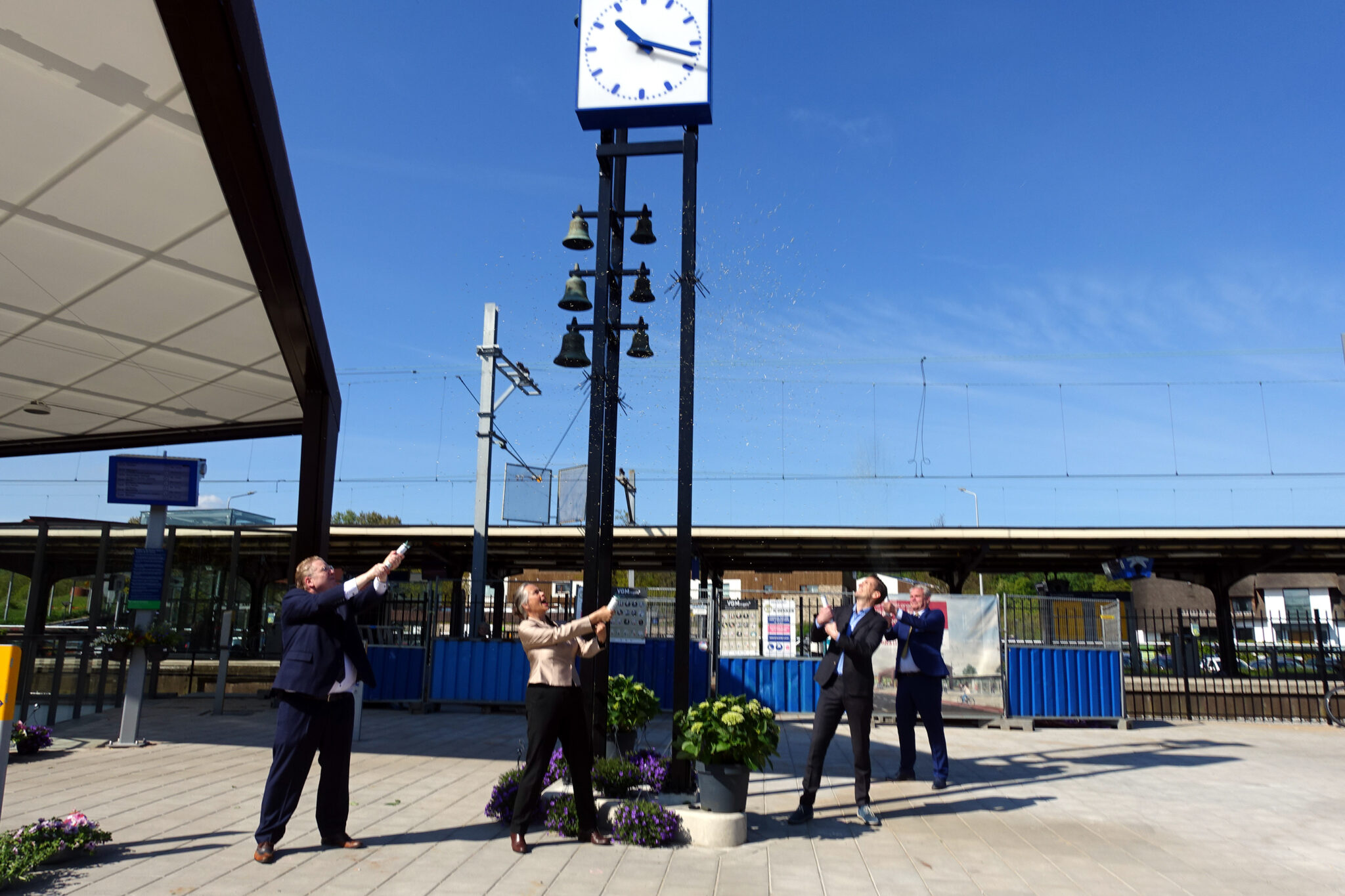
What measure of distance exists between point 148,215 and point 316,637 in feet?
16.7

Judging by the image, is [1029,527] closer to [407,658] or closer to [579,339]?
[407,658]

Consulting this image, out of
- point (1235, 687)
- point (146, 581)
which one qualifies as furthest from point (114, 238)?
point (1235, 687)

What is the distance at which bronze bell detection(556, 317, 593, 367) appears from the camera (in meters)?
7.57

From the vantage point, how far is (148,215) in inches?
334

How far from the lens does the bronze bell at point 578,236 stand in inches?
309

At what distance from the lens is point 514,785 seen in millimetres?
6438

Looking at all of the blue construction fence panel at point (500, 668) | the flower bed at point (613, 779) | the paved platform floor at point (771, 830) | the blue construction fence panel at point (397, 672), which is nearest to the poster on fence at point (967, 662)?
the blue construction fence panel at point (500, 668)

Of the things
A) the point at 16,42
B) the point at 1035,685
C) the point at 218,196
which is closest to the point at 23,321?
the point at 218,196

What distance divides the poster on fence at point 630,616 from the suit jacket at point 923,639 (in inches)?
243

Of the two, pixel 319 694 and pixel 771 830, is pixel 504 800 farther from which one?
pixel 771 830

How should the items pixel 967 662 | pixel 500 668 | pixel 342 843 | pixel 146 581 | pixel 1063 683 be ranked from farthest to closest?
pixel 500 668 → pixel 1063 683 → pixel 967 662 → pixel 146 581 → pixel 342 843

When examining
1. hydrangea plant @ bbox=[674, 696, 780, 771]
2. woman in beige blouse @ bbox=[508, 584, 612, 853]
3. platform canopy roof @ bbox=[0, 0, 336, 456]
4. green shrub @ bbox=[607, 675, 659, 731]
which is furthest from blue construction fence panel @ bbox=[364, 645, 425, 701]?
hydrangea plant @ bbox=[674, 696, 780, 771]

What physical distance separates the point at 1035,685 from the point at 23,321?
14640mm

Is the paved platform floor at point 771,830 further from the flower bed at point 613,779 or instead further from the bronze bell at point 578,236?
the bronze bell at point 578,236
